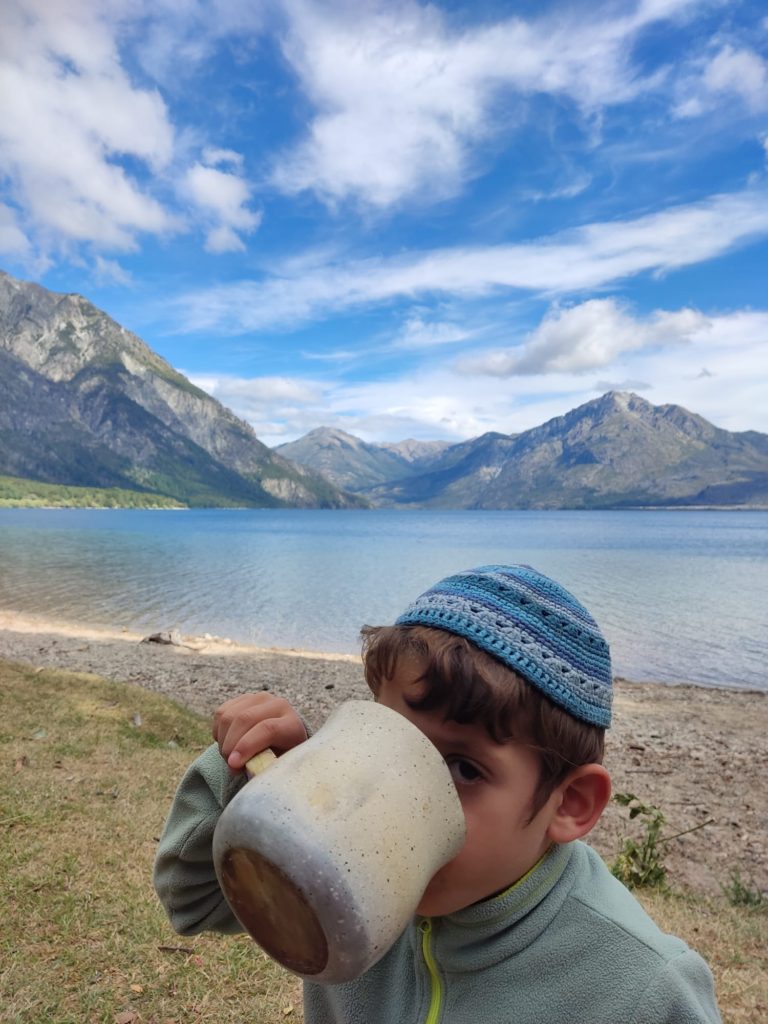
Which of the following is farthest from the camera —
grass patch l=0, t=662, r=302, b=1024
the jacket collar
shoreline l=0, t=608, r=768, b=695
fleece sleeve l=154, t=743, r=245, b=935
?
shoreline l=0, t=608, r=768, b=695

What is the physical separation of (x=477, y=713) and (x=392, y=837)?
0.51 m

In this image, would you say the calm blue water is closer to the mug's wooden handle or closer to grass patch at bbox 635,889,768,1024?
grass patch at bbox 635,889,768,1024

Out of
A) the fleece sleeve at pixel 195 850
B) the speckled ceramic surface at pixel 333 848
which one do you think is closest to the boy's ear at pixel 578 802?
the speckled ceramic surface at pixel 333 848

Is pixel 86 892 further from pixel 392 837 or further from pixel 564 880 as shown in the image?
pixel 392 837

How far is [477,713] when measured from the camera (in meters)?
1.65

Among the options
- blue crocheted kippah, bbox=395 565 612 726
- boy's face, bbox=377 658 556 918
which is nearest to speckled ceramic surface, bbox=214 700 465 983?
boy's face, bbox=377 658 556 918

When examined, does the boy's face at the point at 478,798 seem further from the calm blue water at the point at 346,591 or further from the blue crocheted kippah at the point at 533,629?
the calm blue water at the point at 346,591

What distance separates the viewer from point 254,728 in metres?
Answer: 1.64

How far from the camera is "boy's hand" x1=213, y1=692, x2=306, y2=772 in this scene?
1.60 m

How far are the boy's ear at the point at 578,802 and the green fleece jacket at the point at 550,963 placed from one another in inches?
3.9

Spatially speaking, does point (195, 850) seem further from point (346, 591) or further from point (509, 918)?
point (346, 591)

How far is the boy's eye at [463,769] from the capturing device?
1.66m

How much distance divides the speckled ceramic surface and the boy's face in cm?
35

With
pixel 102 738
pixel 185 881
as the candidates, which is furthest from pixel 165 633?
pixel 185 881
